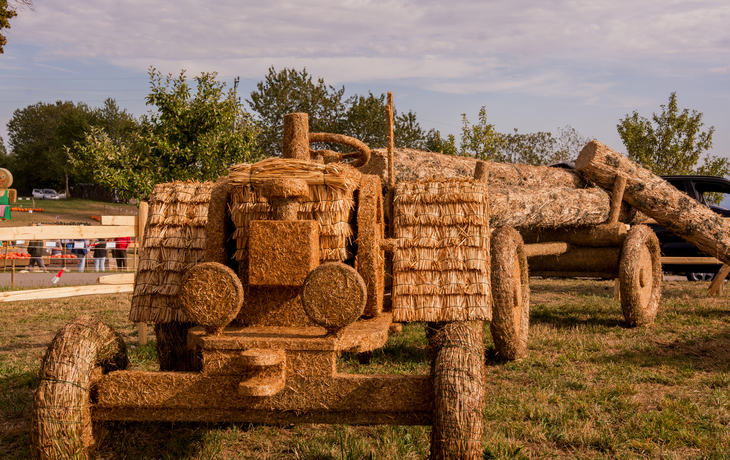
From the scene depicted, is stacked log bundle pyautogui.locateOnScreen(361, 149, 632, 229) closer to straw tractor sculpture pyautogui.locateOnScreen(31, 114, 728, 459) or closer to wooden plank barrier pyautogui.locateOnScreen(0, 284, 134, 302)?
straw tractor sculpture pyautogui.locateOnScreen(31, 114, 728, 459)

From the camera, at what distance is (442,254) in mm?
3049

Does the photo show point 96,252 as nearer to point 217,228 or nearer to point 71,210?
point 217,228

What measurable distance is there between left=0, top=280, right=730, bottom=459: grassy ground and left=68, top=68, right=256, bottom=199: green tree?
629 cm

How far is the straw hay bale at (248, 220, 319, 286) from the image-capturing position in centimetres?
261

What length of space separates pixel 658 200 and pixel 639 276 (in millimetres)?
1364

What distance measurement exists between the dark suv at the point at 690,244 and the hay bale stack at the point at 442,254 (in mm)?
7895

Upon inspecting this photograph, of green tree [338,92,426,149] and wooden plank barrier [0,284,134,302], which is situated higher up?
green tree [338,92,426,149]

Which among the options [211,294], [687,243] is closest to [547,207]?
[211,294]

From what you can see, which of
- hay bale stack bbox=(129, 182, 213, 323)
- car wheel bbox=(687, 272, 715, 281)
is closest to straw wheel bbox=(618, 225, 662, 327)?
hay bale stack bbox=(129, 182, 213, 323)

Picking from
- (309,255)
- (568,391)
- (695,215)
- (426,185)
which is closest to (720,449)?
(568,391)

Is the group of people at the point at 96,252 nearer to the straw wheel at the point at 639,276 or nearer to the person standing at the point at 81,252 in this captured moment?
the person standing at the point at 81,252

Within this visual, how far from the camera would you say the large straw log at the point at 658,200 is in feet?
24.7

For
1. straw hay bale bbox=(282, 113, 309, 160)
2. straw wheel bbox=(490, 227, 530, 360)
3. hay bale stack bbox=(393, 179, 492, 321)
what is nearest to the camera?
hay bale stack bbox=(393, 179, 492, 321)

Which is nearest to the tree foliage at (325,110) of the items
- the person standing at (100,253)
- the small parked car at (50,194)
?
the person standing at (100,253)
